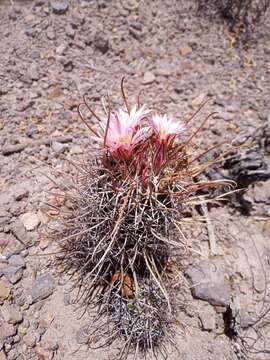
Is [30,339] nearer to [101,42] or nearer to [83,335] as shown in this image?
[83,335]

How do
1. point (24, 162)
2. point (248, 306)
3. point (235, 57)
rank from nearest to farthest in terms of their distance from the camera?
point (248, 306)
point (24, 162)
point (235, 57)

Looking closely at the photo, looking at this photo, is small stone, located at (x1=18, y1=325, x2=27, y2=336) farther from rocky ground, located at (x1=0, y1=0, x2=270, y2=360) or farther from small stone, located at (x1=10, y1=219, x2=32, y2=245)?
small stone, located at (x1=10, y1=219, x2=32, y2=245)

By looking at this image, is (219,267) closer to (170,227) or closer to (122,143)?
(170,227)

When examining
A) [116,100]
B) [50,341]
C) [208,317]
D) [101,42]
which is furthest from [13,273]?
[101,42]

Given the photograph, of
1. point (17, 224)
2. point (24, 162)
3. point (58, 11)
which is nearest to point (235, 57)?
point (58, 11)

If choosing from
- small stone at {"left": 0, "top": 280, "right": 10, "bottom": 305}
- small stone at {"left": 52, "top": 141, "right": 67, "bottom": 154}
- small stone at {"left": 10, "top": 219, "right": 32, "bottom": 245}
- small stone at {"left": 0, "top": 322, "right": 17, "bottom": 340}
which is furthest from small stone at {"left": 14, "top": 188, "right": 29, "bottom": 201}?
small stone at {"left": 0, "top": 322, "right": 17, "bottom": 340}

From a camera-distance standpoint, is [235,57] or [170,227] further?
[235,57]
